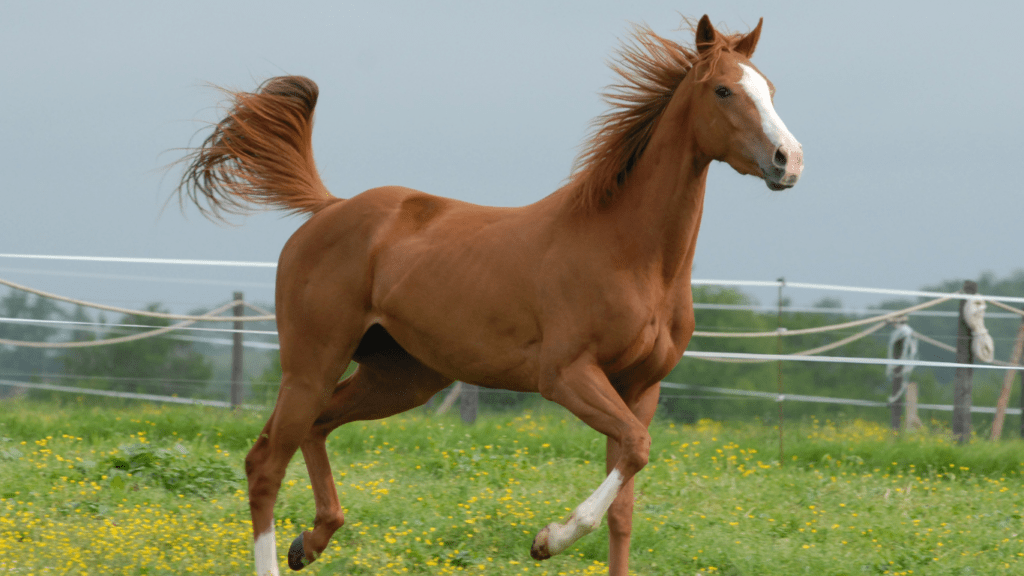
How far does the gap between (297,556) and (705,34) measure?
2913 mm

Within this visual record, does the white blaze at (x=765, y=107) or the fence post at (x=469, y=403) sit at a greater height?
the white blaze at (x=765, y=107)

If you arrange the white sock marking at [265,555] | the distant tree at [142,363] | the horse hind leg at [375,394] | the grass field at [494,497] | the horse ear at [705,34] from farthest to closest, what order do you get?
the distant tree at [142,363] < the grass field at [494,497] < the horse hind leg at [375,394] < the white sock marking at [265,555] < the horse ear at [705,34]

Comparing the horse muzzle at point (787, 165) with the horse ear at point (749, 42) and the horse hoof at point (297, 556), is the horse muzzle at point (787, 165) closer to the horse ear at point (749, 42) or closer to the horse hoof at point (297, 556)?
the horse ear at point (749, 42)

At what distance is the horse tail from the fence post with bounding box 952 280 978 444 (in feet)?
22.7

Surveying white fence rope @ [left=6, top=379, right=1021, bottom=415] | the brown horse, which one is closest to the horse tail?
the brown horse

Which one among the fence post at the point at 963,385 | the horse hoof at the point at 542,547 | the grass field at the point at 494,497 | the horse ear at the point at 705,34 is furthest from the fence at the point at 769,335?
the horse hoof at the point at 542,547

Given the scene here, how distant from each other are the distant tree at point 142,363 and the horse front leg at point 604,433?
587cm

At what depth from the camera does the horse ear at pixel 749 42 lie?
11.2 feet

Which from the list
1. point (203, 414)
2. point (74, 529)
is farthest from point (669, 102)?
point (203, 414)

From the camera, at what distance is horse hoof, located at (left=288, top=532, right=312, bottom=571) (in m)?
4.11

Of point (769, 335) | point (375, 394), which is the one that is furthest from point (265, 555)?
point (769, 335)

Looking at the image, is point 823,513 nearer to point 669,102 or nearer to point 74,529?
point 669,102

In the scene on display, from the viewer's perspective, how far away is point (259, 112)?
15.4 ft

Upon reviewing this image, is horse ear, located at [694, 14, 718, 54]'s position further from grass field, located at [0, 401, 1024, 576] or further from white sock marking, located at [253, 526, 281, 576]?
white sock marking, located at [253, 526, 281, 576]
